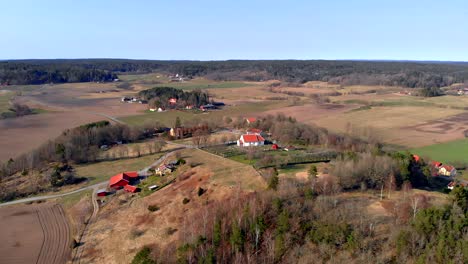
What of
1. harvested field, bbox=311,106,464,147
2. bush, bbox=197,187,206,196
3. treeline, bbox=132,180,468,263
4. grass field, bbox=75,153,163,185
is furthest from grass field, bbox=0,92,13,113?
treeline, bbox=132,180,468,263

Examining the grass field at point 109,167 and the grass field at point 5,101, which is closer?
the grass field at point 109,167

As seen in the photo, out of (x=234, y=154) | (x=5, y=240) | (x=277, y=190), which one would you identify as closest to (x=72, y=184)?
(x=5, y=240)

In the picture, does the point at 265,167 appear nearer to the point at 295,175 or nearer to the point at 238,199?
the point at 295,175

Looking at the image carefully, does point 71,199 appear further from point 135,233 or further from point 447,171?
point 447,171

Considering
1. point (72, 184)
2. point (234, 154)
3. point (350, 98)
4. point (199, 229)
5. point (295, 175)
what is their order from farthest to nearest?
point (350, 98) → point (234, 154) → point (72, 184) → point (295, 175) → point (199, 229)

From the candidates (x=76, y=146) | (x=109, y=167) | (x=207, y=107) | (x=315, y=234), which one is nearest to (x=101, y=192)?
(x=109, y=167)

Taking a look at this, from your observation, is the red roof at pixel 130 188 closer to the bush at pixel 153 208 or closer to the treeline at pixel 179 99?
the bush at pixel 153 208

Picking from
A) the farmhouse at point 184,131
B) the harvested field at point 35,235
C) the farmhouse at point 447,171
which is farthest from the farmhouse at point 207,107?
the farmhouse at point 447,171

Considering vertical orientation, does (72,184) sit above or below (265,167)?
below
